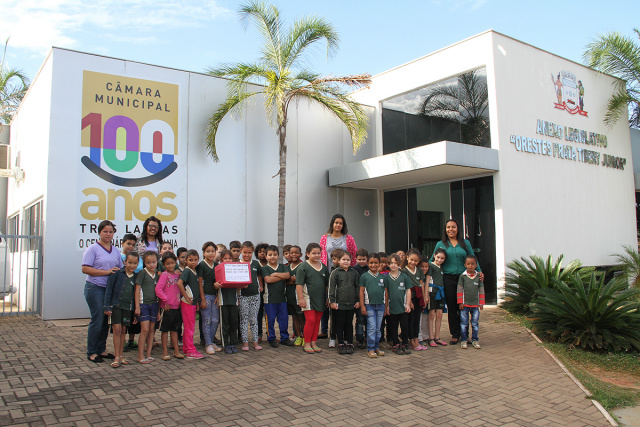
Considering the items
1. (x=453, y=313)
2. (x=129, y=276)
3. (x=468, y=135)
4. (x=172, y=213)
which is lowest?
(x=453, y=313)

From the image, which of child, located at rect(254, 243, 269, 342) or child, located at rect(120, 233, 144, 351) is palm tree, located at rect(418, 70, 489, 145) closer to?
child, located at rect(254, 243, 269, 342)

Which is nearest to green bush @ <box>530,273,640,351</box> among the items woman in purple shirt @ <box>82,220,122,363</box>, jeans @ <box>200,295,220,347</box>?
jeans @ <box>200,295,220,347</box>

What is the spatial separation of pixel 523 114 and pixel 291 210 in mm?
5928

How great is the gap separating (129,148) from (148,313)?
5.21 m

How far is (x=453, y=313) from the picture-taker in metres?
7.36

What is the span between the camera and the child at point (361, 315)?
6.91m

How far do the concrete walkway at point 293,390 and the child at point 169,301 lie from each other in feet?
0.87

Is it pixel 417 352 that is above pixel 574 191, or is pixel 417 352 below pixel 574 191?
below

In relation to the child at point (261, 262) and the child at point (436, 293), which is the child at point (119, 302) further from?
the child at point (436, 293)

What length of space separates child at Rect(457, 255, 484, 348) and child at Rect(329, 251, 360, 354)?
1592mm

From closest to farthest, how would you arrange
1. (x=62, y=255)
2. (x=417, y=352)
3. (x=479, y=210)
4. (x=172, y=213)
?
(x=417, y=352), (x=62, y=255), (x=172, y=213), (x=479, y=210)

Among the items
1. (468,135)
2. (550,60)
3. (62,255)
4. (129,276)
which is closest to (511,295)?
(468,135)

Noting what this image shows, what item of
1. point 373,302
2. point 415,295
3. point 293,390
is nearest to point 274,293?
point 373,302

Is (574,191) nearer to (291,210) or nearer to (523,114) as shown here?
(523,114)
